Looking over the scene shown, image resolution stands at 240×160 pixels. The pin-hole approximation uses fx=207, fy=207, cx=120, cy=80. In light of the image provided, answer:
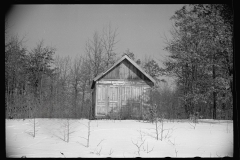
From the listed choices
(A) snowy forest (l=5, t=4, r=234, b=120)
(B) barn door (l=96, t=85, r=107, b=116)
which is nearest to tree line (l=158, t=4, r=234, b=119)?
(A) snowy forest (l=5, t=4, r=234, b=120)

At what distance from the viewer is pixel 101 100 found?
17156 millimetres

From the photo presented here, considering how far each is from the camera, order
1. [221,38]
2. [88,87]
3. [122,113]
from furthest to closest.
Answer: [88,87] < [122,113] < [221,38]

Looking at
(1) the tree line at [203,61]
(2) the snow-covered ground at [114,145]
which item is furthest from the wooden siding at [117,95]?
(2) the snow-covered ground at [114,145]

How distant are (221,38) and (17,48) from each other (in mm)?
15769

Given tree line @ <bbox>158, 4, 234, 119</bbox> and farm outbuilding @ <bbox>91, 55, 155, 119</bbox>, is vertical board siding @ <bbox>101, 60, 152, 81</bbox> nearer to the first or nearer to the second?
farm outbuilding @ <bbox>91, 55, 155, 119</bbox>

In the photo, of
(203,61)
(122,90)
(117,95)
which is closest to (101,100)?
(117,95)

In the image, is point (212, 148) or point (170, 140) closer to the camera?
point (212, 148)

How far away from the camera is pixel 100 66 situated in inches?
992

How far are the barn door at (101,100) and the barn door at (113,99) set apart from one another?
335 mm

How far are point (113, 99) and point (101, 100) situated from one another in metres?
1.00

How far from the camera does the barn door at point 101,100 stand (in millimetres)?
16969

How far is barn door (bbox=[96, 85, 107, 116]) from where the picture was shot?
17.0 metres
